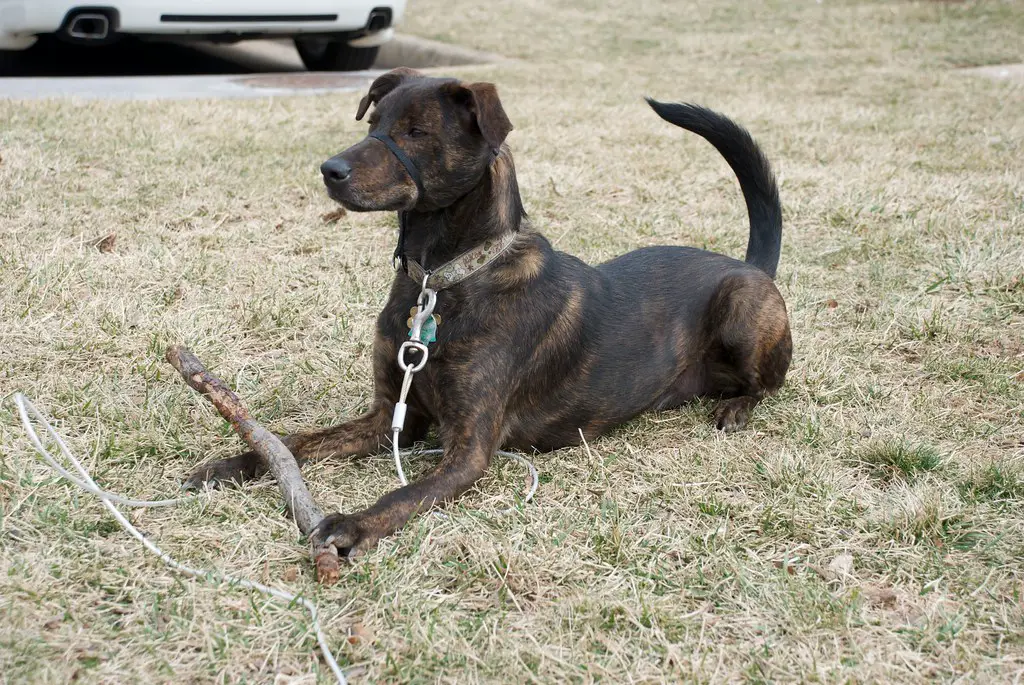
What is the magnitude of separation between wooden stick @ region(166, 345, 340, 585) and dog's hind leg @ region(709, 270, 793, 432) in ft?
5.32

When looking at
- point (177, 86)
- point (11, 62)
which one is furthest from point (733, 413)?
point (11, 62)

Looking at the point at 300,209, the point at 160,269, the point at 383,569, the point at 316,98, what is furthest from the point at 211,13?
the point at 383,569

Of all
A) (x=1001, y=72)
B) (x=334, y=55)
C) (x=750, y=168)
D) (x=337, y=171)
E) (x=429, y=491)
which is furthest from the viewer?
(x=1001, y=72)

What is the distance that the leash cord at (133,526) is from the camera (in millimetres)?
2326

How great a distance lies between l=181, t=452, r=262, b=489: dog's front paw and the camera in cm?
297

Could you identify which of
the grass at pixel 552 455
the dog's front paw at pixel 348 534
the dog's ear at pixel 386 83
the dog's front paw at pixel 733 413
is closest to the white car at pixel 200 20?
the grass at pixel 552 455

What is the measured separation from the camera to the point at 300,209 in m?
5.65

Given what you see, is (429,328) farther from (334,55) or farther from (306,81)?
(334,55)

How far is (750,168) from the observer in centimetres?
405

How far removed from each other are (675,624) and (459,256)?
129cm

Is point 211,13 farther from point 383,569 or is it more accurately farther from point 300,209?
point 383,569

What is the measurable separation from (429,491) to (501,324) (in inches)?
23.1

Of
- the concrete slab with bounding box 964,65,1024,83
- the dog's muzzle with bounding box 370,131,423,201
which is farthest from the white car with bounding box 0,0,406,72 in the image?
the concrete slab with bounding box 964,65,1024,83

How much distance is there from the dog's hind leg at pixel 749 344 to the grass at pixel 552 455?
0.35 feet
